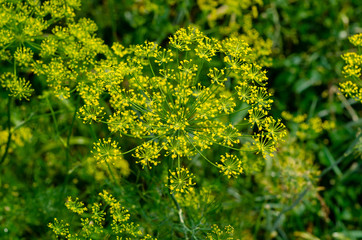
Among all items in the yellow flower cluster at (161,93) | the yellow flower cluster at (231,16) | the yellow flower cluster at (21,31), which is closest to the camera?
the yellow flower cluster at (161,93)

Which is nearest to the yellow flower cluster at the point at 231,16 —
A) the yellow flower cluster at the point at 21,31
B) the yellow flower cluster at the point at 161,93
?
the yellow flower cluster at the point at 161,93

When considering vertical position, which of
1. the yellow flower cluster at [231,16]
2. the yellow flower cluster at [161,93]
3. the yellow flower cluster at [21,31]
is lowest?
the yellow flower cluster at [161,93]

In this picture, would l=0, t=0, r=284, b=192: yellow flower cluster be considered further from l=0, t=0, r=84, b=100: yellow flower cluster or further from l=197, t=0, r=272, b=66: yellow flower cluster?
l=197, t=0, r=272, b=66: yellow flower cluster

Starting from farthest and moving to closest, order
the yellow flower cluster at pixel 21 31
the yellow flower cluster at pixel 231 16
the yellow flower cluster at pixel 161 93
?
the yellow flower cluster at pixel 231 16
the yellow flower cluster at pixel 21 31
the yellow flower cluster at pixel 161 93

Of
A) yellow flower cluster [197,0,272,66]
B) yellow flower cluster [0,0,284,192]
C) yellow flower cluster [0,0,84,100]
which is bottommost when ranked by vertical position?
yellow flower cluster [0,0,284,192]

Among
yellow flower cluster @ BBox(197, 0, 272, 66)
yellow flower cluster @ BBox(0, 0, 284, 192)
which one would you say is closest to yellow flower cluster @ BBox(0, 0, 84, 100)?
yellow flower cluster @ BBox(0, 0, 284, 192)

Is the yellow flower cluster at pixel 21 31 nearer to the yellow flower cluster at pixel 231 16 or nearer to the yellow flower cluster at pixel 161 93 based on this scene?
the yellow flower cluster at pixel 161 93

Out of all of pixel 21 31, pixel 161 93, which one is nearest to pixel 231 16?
pixel 161 93

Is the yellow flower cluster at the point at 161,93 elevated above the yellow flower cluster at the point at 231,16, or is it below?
below

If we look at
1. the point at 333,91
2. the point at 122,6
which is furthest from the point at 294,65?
the point at 122,6

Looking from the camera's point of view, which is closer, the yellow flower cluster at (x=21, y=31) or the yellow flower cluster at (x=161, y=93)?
the yellow flower cluster at (x=161, y=93)

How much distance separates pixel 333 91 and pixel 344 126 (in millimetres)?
667

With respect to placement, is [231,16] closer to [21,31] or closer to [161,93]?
[161,93]

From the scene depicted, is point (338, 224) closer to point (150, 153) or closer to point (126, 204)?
point (126, 204)
